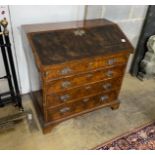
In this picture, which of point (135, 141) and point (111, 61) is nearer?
point (111, 61)

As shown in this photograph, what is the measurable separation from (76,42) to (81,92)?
50cm

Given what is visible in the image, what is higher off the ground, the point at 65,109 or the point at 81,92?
the point at 81,92

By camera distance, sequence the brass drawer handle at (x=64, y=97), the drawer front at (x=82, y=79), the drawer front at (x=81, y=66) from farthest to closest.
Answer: the brass drawer handle at (x=64, y=97)
the drawer front at (x=82, y=79)
the drawer front at (x=81, y=66)

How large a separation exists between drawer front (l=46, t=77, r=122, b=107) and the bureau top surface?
0.36 m

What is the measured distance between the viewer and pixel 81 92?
186cm

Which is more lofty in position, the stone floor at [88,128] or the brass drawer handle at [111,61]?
the brass drawer handle at [111,61]

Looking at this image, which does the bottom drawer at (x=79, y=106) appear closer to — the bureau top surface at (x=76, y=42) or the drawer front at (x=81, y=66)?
the drawer front at (x=81, y=66)

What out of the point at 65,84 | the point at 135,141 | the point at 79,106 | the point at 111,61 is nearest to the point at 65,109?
the point at 79,106

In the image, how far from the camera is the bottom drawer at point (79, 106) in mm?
1853

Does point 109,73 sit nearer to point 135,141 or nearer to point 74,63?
point 74,63

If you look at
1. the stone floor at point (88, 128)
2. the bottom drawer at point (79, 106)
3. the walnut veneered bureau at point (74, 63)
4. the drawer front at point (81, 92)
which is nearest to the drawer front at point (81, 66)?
the walnut veneered bureau at point (74, 63)

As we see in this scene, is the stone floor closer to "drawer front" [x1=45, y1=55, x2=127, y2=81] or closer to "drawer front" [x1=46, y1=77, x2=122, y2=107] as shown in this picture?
"drawer front" [x1=46, y1=77, x2=122, y2=107]

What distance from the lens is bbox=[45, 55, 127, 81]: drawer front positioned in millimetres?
1537
